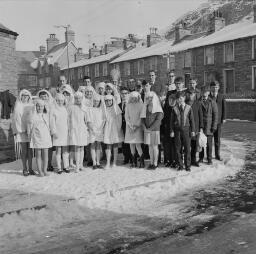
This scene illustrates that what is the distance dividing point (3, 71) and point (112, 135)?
1346cm

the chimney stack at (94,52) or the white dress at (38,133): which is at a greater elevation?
the chimney stack at (94,52)

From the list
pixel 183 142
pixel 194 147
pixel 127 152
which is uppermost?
pixel 183 142

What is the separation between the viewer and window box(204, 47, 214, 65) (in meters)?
33.6

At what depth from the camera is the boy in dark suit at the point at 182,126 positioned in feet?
28.2

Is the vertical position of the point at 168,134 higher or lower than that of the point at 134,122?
lower

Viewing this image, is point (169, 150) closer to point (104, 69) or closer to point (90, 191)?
point (90, 191)

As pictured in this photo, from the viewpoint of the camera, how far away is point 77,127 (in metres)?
8.56

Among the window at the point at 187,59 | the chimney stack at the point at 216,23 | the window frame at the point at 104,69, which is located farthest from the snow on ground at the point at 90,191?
the window frame at the point at 104,69

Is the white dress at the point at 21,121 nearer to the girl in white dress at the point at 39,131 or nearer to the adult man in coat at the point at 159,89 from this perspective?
the girl in white dress at the point at 39,131

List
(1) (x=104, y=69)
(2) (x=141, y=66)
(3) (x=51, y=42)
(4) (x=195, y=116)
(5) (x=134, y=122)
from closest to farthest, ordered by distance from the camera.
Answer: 1. (5) (x=134, y=122)
2. (4) (x=195, y=116)
3. (2) (x=141, y=66)
4. (1) (x=104, y=69)
5. (3) (x=51, y=42)

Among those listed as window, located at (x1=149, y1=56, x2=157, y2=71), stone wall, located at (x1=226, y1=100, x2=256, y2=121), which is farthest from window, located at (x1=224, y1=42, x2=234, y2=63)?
window, located at (x1=149, y1=56, x2=157, y2=71)

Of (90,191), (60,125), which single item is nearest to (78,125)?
(60,125)

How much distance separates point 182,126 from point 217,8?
471 ft

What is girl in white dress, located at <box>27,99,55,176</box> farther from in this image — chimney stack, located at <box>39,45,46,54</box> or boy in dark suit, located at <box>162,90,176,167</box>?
chimney stack, located at <box>39,45,46,54</box>
